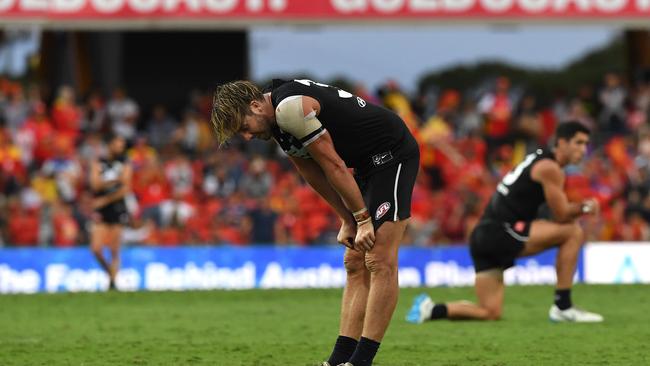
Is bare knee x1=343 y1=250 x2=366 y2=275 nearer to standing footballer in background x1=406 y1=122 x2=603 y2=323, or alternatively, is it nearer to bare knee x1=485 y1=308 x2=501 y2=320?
standing footballer in background x1=406 y1=122 x2=603 y2=323

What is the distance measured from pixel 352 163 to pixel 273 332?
11.4ft

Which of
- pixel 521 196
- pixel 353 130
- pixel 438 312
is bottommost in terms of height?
pixel 438 312

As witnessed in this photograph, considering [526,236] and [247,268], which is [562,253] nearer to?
[526,236]

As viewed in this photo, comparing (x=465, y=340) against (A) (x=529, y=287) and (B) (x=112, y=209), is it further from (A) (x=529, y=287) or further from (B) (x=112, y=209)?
(B) (x=112, y=209)

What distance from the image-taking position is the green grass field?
29.1ft

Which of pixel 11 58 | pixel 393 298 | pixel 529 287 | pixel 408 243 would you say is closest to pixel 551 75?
pixel 11 58

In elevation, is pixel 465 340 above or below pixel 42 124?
below

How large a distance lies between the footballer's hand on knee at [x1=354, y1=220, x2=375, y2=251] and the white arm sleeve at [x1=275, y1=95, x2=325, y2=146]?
65 cm

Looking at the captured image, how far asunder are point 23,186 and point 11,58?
34.1 ft

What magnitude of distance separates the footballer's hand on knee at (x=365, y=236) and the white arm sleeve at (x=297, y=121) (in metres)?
0.65

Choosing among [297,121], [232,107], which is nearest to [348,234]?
[297,121]

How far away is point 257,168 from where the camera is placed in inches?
878

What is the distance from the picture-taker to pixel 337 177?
24.1 feet

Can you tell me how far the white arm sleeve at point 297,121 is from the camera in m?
7.23
